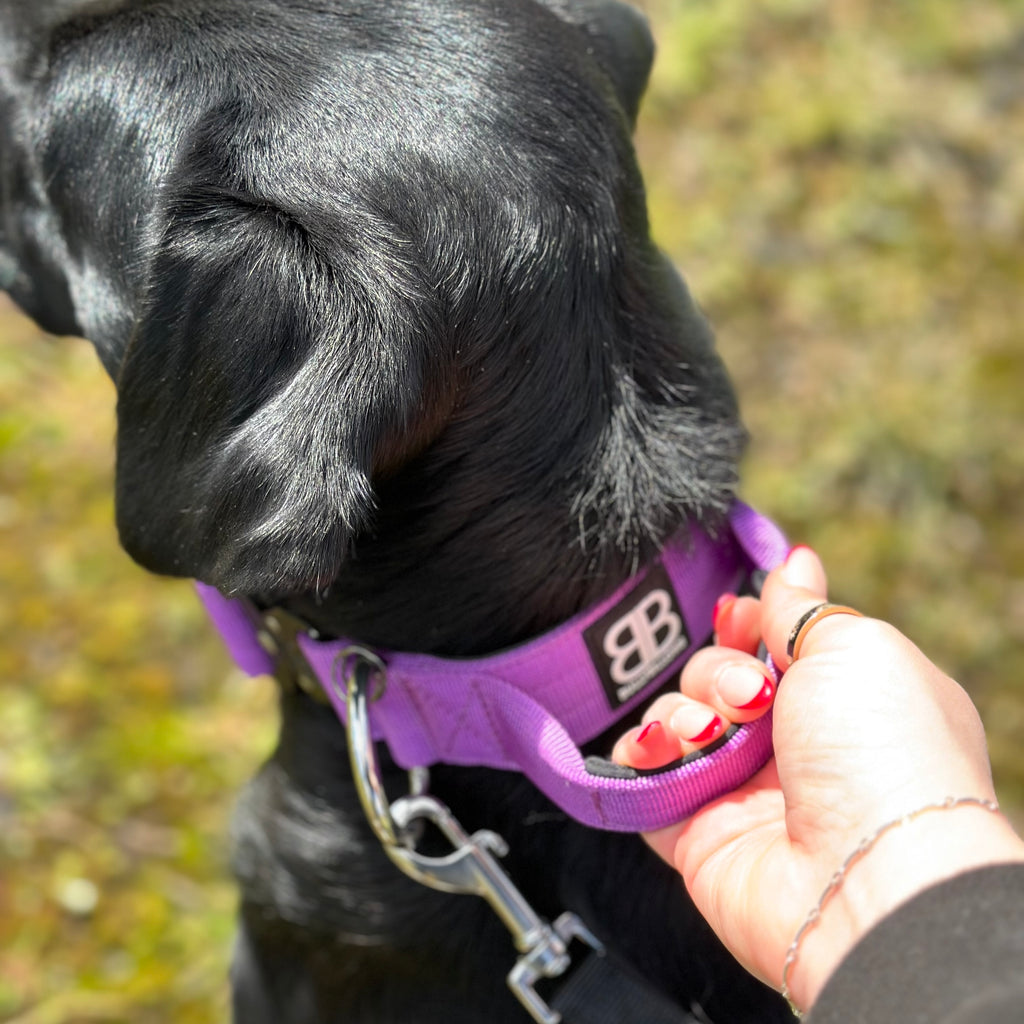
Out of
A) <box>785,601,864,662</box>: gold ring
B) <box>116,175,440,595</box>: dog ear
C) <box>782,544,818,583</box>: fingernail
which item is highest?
<box>116,175,440,595</box>: dog ear

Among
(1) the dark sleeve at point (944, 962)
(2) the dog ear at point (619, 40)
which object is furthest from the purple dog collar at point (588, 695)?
(2) the dog ear at point (619, 40)

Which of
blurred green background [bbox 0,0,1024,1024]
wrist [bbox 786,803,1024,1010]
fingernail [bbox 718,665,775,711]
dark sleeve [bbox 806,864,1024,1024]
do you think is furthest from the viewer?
blurred green background [bbox 0,0,1024,1024]

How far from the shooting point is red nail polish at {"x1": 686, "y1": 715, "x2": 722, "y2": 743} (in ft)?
4.09

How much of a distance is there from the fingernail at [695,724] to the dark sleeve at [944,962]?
305 millimetres

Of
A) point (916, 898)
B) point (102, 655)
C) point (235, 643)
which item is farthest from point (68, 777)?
point (916, 898)

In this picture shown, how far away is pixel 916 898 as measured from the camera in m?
0.98

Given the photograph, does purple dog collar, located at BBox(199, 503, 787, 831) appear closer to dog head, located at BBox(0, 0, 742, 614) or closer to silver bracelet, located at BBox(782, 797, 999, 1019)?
dog head, located at BBox(0, 0, 742, 614)

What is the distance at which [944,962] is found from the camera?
0.93 m

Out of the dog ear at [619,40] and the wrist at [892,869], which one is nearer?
the wrist at [892,869]

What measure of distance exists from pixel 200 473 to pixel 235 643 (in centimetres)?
41

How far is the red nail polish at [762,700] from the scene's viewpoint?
124 centimetres

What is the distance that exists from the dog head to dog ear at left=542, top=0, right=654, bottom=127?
14 cm

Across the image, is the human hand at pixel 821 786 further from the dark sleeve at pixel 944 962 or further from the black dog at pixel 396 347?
the black dog at pixel 396 347

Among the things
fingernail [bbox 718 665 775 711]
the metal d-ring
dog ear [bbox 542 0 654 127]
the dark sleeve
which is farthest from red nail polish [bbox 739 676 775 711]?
dog ear [bbox 542 0 654 127]
